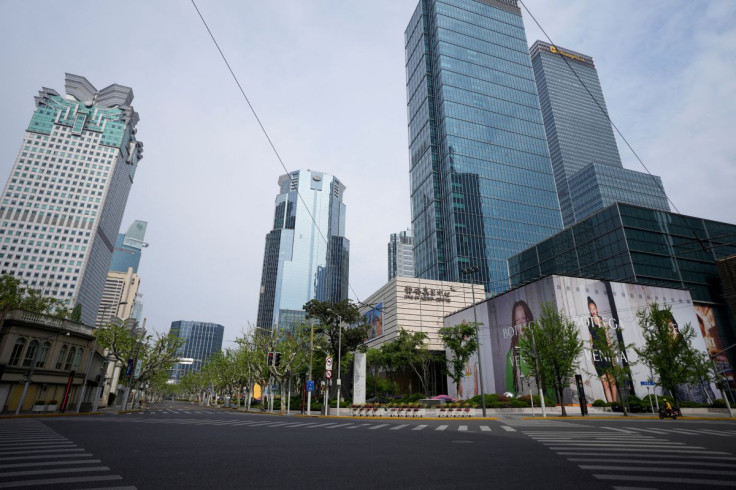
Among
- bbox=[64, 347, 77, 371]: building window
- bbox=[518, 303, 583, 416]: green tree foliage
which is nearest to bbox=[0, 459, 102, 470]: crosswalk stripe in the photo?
bbox=[518, 303, 583, 416]: green tree foliage

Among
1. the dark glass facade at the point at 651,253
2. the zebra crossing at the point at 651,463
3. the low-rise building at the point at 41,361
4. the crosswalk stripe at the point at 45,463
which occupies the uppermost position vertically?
the dark glass facade at the point at 651,253

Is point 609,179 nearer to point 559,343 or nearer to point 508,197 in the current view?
point 508,197

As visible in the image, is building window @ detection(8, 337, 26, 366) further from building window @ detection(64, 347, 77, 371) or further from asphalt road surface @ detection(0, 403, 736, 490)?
asphalt road surface @ detection(0, 403, 736, 490)

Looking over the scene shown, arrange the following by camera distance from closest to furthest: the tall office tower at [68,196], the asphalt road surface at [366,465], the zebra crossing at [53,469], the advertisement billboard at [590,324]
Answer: the zebra crossing at [53,469]
the asphalt road surface at [366,465]
the advertisement billboard at [590,324]
the tall office tower at [68,196]

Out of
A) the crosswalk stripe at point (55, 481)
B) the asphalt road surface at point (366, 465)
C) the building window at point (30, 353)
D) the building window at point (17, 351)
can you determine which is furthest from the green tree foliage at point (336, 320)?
the crosswalk stripe at point (55, 481)

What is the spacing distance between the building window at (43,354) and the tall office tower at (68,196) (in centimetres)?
13295

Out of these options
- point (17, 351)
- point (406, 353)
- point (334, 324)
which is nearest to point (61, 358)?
point (17, 351)

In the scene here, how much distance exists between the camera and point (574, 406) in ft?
131

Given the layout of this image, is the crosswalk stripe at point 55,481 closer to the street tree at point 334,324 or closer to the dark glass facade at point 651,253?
the street tree at point 334,324

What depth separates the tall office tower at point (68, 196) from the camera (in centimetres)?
15088

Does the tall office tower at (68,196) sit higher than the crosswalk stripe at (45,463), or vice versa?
the tall office tower at (68,196)

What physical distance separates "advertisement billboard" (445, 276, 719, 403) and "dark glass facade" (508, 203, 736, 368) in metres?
14.8

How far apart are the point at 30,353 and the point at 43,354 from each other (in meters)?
1.41

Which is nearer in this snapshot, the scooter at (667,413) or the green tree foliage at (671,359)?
the scooter at (667,413)
